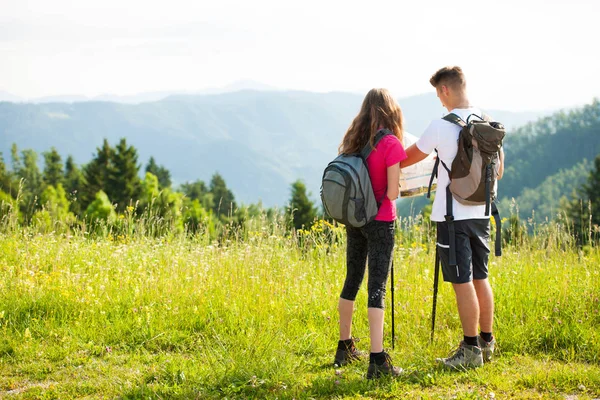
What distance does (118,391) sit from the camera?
3984 millimetres

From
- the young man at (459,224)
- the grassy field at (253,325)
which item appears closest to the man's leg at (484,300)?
the young man at (459,224)

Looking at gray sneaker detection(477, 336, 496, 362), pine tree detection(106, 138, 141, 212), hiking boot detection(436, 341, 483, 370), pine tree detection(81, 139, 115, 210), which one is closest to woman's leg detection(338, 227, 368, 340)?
hiking boot detection(436, 341, 483, 370)

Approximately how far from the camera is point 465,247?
4.08m

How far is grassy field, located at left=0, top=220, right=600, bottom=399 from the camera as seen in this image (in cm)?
401

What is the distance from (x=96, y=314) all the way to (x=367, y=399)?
279 cm

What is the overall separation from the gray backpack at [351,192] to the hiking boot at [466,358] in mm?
1227

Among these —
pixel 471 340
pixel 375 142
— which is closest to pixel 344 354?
pixel 471 340

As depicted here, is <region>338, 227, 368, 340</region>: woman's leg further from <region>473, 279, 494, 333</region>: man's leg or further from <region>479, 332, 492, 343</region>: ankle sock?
<region>479, 332, 492, 343</region>: ankle sock

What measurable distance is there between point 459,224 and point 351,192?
823 millimetres

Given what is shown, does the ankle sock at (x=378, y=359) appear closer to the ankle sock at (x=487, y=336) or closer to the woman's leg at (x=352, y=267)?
the woman's leg at (x=352, y=267)

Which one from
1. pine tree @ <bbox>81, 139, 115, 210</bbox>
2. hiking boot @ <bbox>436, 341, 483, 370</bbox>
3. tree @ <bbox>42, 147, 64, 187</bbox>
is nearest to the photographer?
hiking boot @ <bbox>436, 341, 483, 370</bbox>

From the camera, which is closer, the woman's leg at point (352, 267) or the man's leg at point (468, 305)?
the man's leg at point (468, 305)

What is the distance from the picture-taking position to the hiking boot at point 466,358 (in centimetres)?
421

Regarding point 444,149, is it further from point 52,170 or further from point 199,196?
point 199,196
